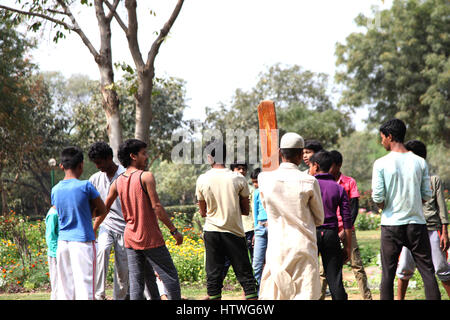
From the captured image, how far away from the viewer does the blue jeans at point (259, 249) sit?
25.9 feet

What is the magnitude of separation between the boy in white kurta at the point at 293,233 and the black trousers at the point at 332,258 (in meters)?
0.63

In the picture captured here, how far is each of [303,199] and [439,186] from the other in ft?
7.84

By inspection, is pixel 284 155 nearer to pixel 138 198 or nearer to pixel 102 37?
pixel 138 198

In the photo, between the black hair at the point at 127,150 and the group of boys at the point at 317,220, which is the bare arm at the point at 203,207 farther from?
the black hair at the point at 127,150

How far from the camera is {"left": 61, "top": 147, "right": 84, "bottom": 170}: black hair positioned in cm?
557

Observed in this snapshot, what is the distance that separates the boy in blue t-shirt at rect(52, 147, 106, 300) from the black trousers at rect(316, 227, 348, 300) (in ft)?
7.19

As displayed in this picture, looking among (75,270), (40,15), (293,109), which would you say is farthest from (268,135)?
(293,109)

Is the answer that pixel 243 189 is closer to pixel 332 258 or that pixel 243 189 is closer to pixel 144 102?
pixel 332 258

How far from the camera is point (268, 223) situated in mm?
5133

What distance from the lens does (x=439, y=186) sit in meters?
6.57

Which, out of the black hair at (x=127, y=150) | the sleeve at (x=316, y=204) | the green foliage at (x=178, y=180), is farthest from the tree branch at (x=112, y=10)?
the green foliage at (x=178, y=180)

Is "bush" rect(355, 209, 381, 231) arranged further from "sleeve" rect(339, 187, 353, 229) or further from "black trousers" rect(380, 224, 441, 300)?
"black trousers" rect(380, 224, 441, 300)

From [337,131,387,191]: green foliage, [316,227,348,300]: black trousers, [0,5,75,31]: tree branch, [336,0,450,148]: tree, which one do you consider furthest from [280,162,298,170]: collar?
[337,131,387,191]: green foliage
